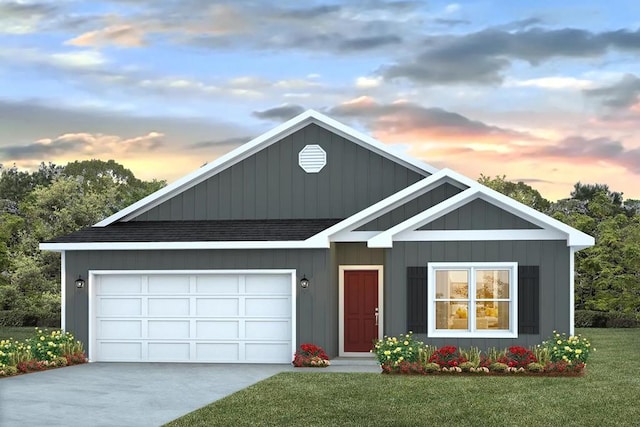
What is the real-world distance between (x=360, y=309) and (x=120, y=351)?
5.80 meters

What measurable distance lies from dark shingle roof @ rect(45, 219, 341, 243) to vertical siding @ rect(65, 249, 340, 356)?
316mm

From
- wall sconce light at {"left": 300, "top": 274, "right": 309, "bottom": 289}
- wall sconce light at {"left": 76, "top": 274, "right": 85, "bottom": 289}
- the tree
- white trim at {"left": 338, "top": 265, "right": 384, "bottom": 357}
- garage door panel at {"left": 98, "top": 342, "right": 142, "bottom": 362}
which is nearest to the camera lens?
wall sconce light at {"left": 300, "top": 274, "right": 309, "bottom": 289}

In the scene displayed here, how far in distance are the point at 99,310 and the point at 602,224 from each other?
2615 cm

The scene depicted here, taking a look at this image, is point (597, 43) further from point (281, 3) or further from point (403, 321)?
point (403, 321)

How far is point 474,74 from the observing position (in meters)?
31.3

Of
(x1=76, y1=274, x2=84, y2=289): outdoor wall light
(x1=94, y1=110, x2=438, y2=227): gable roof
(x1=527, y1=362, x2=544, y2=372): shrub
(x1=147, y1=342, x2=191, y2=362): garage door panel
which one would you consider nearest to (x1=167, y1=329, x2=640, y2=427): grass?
(x1=527, y1=362, x2=544, y2=372): shrub

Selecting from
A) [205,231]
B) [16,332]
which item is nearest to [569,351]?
[205,231]

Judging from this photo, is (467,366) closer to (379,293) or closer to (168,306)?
(379,293)

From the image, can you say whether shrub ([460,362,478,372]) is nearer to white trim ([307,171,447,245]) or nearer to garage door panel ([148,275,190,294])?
white trim ([307,171,447,245])

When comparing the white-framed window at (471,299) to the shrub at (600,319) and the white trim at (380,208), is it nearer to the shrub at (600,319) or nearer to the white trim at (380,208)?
the white trim at (380,208)

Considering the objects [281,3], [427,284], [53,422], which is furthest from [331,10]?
[53,422]

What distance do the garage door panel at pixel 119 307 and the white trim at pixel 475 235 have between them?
6387 mm

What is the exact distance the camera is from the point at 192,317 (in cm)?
2233

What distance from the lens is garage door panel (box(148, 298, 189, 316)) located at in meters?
22.4
